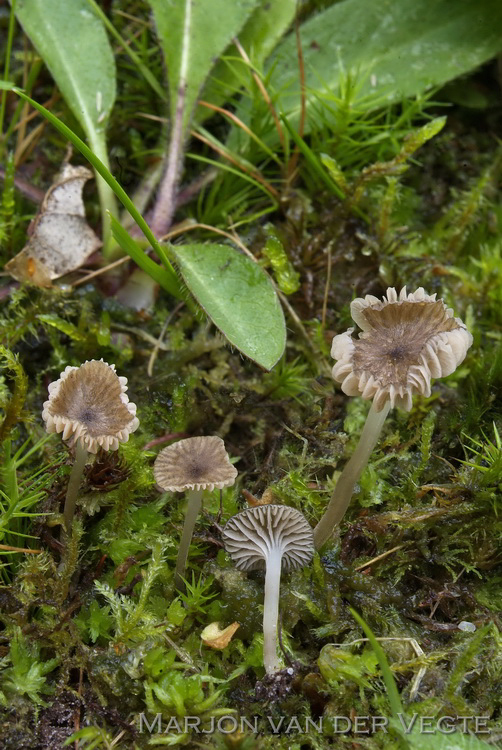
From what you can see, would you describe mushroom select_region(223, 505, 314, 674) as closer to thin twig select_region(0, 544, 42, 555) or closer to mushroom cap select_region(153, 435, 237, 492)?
mushroom cap select_region(153, 435, 237, 492)

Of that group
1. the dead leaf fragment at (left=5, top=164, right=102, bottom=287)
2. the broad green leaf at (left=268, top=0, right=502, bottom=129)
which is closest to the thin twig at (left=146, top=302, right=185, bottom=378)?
the dead leaf fragment at (left=5, top=164, right=102, bottom=287)

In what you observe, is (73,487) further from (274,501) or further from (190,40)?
(190,40)

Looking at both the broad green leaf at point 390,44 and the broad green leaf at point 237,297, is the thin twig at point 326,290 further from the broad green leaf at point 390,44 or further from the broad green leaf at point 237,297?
the broad green leaf at point 390,44

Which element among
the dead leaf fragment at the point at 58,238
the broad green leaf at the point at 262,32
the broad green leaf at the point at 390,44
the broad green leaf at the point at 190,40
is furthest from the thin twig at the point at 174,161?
the broad green leaf at the point at 390,44

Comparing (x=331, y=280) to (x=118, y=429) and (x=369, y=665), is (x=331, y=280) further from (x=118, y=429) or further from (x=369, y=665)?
(x=369, y=665)

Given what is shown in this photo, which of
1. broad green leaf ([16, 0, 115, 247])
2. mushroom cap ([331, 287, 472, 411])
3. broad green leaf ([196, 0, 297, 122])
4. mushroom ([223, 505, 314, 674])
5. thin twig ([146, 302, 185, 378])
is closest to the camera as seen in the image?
mushroom cap ([331, 287, 472, 411])

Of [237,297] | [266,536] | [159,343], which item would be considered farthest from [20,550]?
[237,297]
